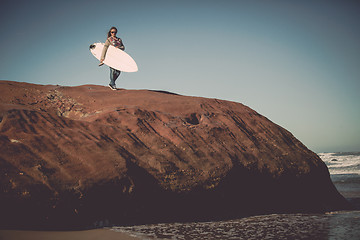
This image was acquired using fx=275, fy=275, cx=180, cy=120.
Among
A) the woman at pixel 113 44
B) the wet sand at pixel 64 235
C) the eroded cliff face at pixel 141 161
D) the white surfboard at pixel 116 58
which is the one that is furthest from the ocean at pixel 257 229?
the white surfboard at pixel 116 58

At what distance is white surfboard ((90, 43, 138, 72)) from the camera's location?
22.8 feet

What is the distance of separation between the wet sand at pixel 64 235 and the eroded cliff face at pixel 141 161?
0.13 m

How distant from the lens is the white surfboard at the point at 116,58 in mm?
6949

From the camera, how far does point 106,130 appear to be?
13.1 feet

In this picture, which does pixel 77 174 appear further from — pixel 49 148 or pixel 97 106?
pixel 97 106

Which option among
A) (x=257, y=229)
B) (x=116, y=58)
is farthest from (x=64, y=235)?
(x=116, y=58)

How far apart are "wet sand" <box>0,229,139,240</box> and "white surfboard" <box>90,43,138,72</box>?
15.0 feet

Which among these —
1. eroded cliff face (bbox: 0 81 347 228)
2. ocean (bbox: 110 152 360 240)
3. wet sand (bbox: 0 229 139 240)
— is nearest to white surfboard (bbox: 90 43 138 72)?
eroded cliff face (bbox: 0 81 347 228)

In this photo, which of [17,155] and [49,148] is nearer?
[17,155]

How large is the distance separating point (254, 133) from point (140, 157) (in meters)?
2.59

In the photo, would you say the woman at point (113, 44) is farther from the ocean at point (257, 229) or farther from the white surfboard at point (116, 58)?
the ocean at point (257, 229)

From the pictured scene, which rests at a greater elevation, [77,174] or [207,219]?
[77,174]

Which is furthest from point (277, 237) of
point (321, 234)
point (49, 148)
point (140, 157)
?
point (49, 148)

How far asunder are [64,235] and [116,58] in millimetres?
5068
